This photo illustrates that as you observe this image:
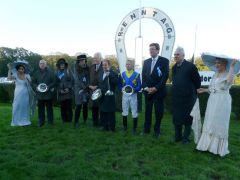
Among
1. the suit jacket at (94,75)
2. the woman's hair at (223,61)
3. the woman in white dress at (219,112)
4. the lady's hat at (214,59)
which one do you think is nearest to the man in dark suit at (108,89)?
the suit jacket at (94,75)

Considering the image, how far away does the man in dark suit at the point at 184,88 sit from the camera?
21.3ft

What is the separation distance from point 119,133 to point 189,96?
2066 millimetres

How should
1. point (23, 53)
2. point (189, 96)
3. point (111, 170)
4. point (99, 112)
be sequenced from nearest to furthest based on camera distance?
point (111, 170) < point (189, 96) < point (99, 112) < point (23, 53)

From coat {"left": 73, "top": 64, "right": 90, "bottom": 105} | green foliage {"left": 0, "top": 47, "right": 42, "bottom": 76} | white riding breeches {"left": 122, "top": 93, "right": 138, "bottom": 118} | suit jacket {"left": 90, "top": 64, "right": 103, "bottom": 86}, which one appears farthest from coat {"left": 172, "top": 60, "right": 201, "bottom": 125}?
green foliage {"left": 0, "top": 47, "right": 42, "bottom": 76}

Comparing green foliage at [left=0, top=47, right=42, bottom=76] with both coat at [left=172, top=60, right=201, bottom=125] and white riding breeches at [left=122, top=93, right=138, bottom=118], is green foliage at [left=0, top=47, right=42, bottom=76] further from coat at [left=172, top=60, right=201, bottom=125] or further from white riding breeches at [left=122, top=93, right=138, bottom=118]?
coat at [left=172, top=60, right=201, bottom=125]

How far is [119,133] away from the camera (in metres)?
7.64

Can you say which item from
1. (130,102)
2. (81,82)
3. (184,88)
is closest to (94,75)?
(81,82)

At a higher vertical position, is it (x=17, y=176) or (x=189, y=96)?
(x=189, y=96)

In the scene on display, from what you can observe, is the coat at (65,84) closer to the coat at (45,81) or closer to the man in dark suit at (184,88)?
the coat at (45,81)

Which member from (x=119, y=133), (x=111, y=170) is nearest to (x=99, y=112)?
(x=119, y=133)

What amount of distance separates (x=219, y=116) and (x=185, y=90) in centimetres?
102

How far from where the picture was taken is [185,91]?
6.55 meters

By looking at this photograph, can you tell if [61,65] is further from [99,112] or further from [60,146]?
[60,146]

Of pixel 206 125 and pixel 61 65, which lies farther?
pixel 61 65
